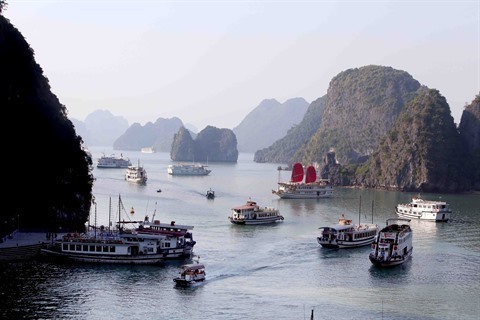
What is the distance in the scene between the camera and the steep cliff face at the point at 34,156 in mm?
66125

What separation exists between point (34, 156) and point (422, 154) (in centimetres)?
12829

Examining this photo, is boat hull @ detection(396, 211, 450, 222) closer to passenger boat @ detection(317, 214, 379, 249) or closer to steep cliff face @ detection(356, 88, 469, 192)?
passenger boat @ detection(317, 214, 379, 249)

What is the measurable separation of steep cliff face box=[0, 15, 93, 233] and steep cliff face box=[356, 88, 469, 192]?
115 m

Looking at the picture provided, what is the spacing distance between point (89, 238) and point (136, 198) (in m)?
63.9

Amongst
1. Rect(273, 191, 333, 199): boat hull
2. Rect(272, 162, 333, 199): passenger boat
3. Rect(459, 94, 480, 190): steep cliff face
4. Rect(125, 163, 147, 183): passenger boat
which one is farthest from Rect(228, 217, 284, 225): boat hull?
Rect(459, 94, 480, 190): steep cliff face

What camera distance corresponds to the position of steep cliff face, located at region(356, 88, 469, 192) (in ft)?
573

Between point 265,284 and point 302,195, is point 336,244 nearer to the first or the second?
point 265,284

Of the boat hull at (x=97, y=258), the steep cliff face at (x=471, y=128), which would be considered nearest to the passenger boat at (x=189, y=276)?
the boat hull at (x=97, y=258)

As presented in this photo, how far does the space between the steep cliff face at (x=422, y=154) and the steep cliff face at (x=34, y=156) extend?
11503 cm

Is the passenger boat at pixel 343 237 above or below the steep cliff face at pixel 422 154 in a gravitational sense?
below

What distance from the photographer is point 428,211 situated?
105m

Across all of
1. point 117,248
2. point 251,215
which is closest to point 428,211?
point 251,215

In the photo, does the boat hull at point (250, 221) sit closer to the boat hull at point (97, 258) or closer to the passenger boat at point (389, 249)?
the passenger boat at point (389, 249)

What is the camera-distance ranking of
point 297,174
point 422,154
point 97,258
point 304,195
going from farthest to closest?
point 422,154 < point 297,174 < point 304,195 < point 97,258
